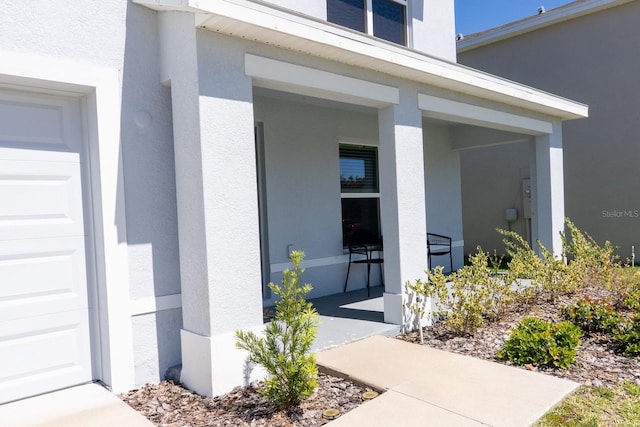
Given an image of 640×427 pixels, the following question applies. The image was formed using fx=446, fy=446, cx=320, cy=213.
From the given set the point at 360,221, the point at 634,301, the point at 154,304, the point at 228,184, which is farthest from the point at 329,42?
the point at 634,301

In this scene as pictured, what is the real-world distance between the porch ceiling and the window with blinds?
2028 mm

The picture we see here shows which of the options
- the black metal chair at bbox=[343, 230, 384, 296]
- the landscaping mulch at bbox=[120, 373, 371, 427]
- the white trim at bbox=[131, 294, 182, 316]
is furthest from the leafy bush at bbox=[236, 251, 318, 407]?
the black metal chair at bbox=[343, 230, 384, 296]

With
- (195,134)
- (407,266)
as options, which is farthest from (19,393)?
(407,266)

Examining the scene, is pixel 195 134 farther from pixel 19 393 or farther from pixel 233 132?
pixel 19 393

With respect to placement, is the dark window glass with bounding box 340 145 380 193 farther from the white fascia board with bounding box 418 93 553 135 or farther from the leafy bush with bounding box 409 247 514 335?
the leafy bush with bounding box 409 247 514 335

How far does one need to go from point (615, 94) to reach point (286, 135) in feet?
27.2

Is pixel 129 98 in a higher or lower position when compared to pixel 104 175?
higher

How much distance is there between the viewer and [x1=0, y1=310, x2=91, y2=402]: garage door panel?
318 cm

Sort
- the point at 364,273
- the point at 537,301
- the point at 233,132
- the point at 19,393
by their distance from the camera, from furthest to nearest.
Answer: the point at 364,273
the point at 537,301
the point at 233,132
the point at 19,393

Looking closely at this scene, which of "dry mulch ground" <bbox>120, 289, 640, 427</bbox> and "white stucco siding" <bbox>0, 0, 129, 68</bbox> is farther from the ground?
"white stucco siding" <bbox>0, 0, 129, 68</bbox>

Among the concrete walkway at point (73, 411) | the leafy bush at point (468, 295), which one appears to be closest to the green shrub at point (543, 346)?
the leafy bush at point (468, 295)

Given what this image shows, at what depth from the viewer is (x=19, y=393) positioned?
10.5 feet

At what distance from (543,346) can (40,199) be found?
14.1ft

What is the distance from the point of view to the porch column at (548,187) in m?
7.45
